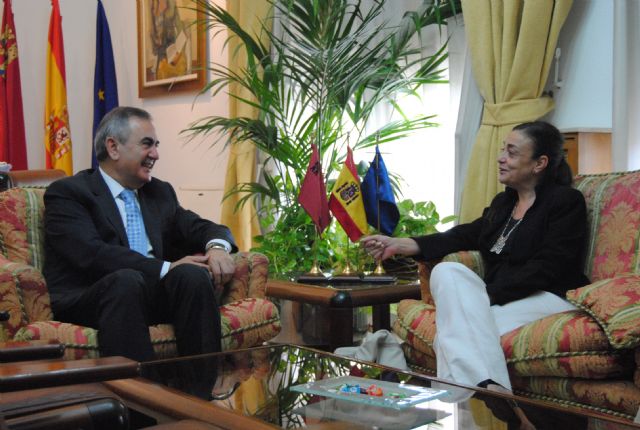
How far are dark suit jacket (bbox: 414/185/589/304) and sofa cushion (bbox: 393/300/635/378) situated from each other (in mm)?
276

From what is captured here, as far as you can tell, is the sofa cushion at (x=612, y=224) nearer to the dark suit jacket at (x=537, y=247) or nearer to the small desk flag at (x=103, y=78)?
the dark suit jacket at (x=537, y=247)

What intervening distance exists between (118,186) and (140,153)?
0.15 metres

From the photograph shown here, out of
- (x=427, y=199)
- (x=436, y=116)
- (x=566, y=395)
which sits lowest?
(x=566, y=395)

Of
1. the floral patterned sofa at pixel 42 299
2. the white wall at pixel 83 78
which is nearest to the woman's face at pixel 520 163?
the floral patterned sofa at pixel 42 299

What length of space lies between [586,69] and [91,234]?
90.5 inches

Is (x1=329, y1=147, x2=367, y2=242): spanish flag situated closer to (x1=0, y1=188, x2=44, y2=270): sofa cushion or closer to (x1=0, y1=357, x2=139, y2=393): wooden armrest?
(x1=0, y1=188, x2=44, y2=270): sofa cushion

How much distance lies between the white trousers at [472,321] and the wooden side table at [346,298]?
1.55ft

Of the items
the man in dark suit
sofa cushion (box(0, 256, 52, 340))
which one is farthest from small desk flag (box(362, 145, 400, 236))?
sofa cushion (box(0, 256, 52, 340))

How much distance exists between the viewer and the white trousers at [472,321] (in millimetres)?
2480

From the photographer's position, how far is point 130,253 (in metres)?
2.91

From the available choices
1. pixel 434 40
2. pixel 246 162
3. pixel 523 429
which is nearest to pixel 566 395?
pixel 523 429

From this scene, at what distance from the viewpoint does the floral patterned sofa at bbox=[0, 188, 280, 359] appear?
259 cm

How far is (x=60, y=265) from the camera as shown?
2980mm

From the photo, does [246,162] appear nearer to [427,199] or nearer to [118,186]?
[427,199]
